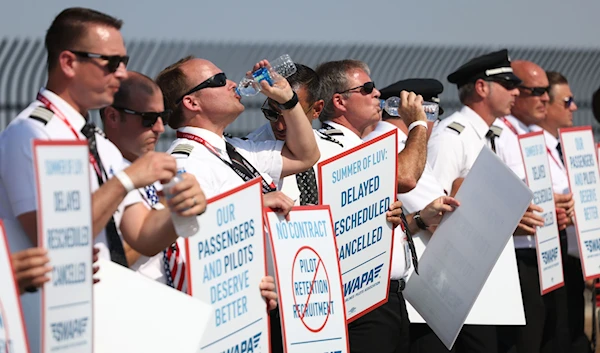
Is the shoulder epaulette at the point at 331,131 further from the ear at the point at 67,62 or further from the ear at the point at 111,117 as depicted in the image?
the ear at the point at 67,62

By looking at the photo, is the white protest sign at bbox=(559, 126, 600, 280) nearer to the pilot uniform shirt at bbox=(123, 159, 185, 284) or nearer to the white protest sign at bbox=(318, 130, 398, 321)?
the white protest sign at bbox=(318, 130, 398, 321)

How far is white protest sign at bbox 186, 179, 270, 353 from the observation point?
13.8ft

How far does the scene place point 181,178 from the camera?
3.75m

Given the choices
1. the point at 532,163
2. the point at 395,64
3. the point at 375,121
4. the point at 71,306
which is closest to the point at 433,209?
the point at 375,121

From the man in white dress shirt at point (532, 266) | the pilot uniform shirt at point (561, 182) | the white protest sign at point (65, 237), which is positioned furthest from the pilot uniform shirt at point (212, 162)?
the pilot uniform shirt at point (561, 182)

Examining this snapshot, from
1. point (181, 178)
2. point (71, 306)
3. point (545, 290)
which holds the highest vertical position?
point (181, 178)

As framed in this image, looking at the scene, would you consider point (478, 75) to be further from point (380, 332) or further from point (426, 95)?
point (380, 332)

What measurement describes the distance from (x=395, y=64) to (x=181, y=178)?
1144cm

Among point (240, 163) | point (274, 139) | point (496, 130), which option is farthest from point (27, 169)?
point (496, 130)

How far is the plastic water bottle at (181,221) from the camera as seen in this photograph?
372 centimetres

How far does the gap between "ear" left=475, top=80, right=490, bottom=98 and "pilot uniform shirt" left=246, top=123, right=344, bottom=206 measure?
66.9 inches

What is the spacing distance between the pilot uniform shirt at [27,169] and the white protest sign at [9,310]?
0.19 meters

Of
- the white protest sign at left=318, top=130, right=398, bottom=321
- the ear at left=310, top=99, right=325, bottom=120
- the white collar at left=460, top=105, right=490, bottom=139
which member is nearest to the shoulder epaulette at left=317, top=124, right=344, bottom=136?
the ear at left=310, top=99, right=325, bottom=120

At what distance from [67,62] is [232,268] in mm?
1074
